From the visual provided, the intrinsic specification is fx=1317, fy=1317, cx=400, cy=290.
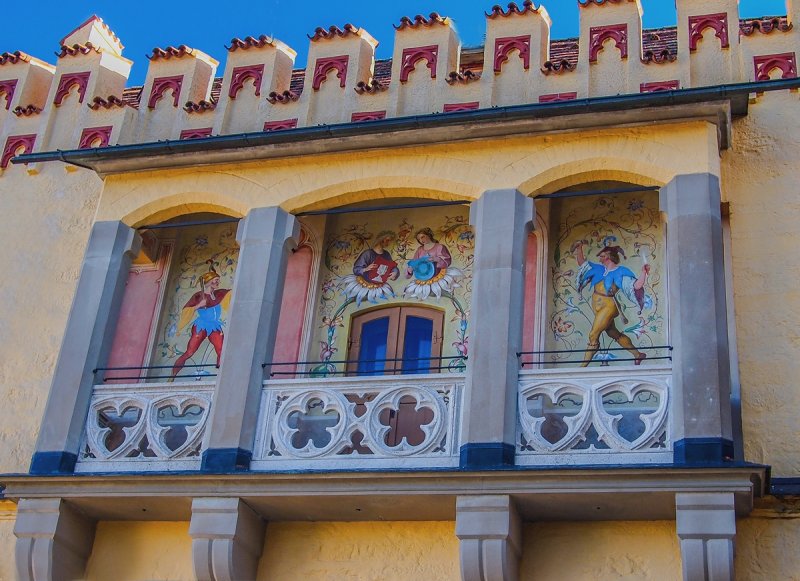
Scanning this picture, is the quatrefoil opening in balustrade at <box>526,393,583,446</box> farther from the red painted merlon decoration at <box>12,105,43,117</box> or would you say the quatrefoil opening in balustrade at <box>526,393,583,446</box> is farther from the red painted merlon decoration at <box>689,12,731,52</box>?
the red painted merlon decoration at <box>12,105,43,117</box>

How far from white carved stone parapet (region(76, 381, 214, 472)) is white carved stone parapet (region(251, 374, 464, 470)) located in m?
0.63

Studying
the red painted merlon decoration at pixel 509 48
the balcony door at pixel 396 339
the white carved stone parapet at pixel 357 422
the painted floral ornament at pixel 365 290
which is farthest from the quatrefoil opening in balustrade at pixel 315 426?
the red painted merlon decoration at pixel 509 48

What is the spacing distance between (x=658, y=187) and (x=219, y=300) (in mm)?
4614

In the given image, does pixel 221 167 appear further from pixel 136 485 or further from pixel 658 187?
pixel 658 187

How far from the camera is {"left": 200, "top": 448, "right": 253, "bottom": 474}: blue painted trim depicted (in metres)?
11.0

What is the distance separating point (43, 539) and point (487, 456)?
3.90 metres

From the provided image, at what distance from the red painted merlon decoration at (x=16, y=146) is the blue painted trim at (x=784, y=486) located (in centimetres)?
882

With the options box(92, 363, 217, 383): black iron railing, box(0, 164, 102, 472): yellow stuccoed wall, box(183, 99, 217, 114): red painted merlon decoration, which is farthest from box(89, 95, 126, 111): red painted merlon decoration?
box(92, 363, 217, 383): black iron railing

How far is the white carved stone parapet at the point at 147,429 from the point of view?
1137 cm

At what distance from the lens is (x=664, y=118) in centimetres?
1162

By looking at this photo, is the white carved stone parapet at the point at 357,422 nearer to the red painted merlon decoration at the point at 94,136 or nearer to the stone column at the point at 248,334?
the stone column at the point at 248,334

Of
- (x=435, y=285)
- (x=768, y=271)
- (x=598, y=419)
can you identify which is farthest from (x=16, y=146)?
(x=768, y=271)

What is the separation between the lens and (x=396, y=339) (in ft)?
41.8

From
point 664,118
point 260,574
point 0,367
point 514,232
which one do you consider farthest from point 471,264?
point 0,367
